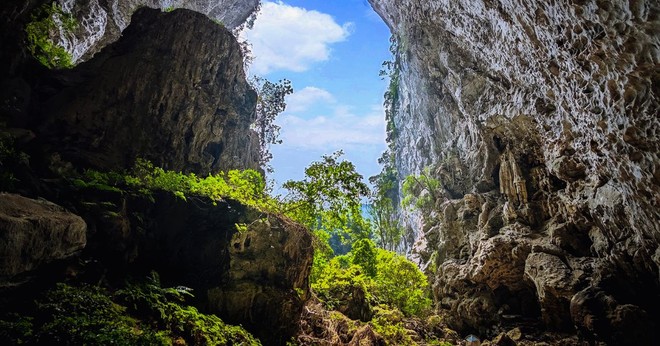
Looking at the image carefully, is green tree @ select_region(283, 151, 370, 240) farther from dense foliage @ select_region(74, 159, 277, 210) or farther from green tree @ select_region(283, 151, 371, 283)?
dense foliage @ select_region(74, 159, 277, 210)

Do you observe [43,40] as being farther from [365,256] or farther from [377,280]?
[377,280]

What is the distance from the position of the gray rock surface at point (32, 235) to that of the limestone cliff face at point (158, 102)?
12.8ft

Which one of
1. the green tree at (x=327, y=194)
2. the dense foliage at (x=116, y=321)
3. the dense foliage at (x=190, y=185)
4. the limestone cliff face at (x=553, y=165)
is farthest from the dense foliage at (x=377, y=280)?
the dense foliage at (x=116, y=321)

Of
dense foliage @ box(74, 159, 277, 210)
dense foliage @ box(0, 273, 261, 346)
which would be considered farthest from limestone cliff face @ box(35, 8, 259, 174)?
dense foliage @ box(0, 273, 261, 346)

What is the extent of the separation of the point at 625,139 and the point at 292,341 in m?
8.75

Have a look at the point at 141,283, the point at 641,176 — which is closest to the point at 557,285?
the point at 641,176

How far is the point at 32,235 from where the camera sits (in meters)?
4.36

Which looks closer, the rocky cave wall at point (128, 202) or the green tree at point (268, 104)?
the rocky cave wall at point (128, 202)

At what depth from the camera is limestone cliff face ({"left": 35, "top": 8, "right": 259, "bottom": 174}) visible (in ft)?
29.6

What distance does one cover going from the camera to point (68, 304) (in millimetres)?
4809

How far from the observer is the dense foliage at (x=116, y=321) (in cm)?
401

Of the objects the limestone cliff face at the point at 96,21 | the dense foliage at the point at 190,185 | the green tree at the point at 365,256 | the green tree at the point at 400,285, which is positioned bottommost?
the green tree at the point at 400,285

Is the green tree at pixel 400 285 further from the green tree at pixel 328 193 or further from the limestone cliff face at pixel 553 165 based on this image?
the green tree at pixel 328 193

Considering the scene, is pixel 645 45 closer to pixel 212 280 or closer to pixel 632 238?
pixel 632 238
